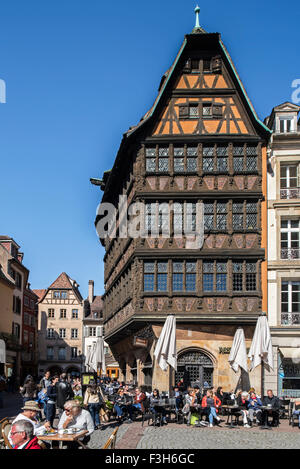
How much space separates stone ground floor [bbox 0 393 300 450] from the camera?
616 inches

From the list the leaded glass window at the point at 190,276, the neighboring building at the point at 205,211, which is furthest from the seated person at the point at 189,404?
the leaded glass window at the point at 190,276

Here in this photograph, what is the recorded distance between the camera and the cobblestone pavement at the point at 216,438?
15664 mm

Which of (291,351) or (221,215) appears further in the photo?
(291,351)

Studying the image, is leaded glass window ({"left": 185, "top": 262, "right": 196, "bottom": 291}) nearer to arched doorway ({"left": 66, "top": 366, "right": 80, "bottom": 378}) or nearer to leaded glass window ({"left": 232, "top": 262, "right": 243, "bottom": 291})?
leaded glass window ({"left": 232, "top": 262, "right": 243, "bottom": 291})

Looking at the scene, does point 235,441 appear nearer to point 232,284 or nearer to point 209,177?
point 232,284

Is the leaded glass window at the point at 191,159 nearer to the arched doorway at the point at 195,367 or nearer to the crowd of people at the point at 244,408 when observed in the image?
the arched doorway at the point at 195,367

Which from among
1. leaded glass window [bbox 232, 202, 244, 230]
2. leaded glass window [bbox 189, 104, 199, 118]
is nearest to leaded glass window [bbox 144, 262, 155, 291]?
leaded glass window [bbox 232, 202, 244, 230]

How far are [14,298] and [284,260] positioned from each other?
33186 millimetres

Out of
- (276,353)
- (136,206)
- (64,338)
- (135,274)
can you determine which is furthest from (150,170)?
(64,338)

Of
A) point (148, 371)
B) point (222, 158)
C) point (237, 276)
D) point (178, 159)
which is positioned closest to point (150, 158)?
point (178, 159)

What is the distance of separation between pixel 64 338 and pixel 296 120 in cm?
5367

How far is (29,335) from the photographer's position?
74000 mm

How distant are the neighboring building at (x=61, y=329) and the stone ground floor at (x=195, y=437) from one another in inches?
2328

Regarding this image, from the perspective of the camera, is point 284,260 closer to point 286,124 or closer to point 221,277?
point 221,277
